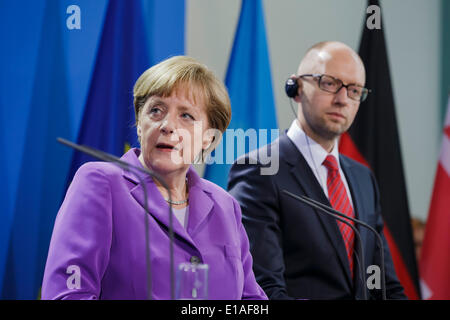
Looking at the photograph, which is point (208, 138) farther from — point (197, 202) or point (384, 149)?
point (384, 149)

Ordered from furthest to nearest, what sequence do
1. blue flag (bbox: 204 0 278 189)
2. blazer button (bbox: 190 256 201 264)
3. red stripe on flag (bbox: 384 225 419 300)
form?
1. red stripe on flag (bbox: 384 225 419 300)
2. blue flag (bbox: 204 0 278 189)
3. blazer button (bbox: 190 256 201 264)

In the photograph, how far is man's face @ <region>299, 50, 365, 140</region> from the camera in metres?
2.54

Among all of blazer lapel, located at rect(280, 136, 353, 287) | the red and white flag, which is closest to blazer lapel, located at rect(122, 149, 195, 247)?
blazer lapel, located at rect(280, 136, 353, 287)

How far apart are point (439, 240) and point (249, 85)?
4.91 ft

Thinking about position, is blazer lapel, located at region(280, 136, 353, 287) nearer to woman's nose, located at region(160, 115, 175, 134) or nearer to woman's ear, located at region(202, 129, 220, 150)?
woman's ear, located at region(202, 129, 220, 150)

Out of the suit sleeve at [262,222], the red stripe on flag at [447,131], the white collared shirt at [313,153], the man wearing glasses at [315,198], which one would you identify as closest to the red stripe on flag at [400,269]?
the red stripe on flag at [447,131]

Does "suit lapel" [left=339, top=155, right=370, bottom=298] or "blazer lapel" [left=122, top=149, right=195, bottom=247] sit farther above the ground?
"suit lapel" [left=339, top=155, right=370, bottom=298]

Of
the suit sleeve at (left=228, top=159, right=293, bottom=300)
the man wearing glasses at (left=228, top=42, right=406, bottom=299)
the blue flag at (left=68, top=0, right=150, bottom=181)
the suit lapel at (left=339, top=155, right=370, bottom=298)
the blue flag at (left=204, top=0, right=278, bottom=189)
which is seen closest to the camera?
the suit sleeve at (left=228, top=159, right=293, bottom=300)

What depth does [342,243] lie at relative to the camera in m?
2.35

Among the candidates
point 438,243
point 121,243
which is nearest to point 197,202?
point 121,243

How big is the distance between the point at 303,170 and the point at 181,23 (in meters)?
1.27

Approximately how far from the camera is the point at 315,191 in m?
2.43

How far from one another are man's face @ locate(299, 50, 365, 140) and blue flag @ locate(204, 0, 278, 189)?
67cm
